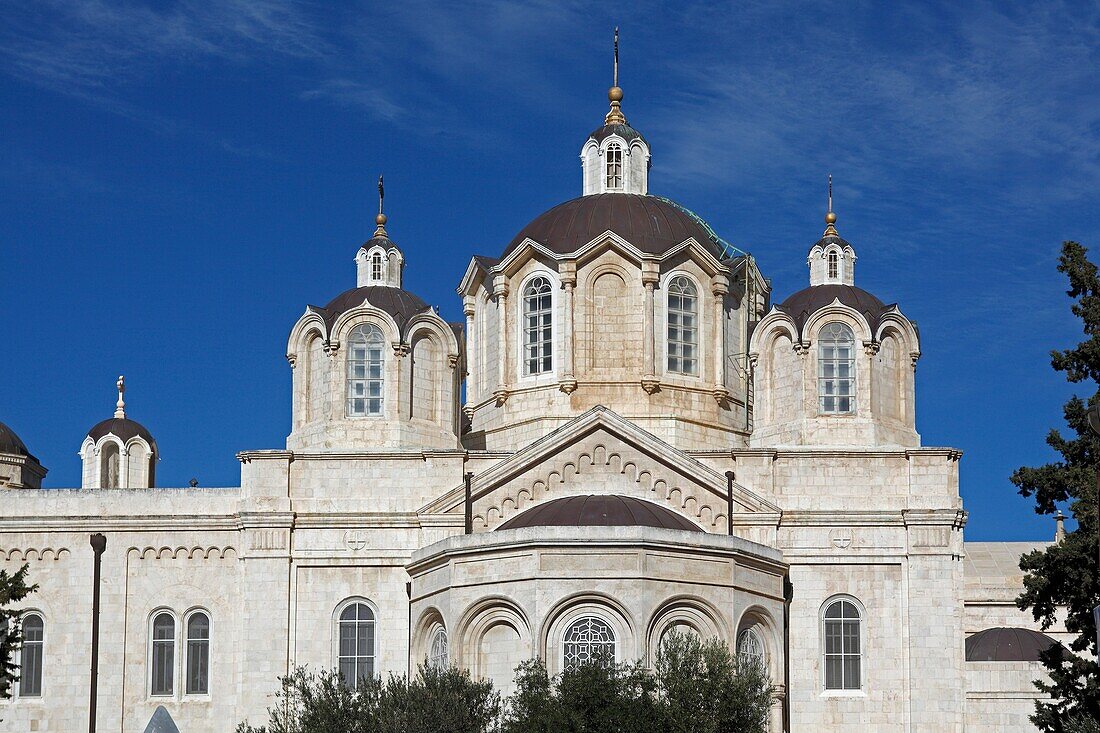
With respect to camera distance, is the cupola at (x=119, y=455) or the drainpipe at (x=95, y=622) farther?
the cupola at (x=119, y=455)

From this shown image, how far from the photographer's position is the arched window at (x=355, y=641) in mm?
50562

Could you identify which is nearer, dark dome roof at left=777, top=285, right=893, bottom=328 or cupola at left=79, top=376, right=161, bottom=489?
dark dome roof at left=777, top=285, right=893, bottom=328

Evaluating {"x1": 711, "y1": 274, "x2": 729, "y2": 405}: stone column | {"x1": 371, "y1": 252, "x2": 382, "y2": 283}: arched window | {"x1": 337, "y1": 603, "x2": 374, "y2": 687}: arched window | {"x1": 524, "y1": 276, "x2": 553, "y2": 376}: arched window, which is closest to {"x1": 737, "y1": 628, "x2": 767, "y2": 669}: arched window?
{"x1": 711, "y1": 274, "x2": 729, "y2": 405}: stone column

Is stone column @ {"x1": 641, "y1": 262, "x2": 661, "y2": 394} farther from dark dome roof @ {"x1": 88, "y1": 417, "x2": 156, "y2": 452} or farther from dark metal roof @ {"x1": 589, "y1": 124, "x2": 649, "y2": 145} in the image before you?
dark dome roof @ {"x1": 88, "y1": 417, "x2": 156, "y2": 452}

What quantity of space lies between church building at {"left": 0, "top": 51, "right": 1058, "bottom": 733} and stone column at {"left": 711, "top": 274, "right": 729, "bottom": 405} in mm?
85

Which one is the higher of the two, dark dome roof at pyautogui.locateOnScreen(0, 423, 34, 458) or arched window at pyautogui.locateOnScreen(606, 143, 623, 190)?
arched window at pyautogui.locateOnScreen(606, 143, 623, 190)

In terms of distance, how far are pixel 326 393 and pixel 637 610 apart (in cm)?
1229

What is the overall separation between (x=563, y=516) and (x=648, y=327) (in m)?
8.04

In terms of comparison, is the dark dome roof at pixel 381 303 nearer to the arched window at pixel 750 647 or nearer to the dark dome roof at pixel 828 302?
the dark dome roof at pixel 828 302

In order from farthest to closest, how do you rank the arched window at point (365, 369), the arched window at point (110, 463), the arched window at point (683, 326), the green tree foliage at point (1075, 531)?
1. the arched window at point (110, 463)
2. the arched window at point (683, 326)
3. the arched window at point (365, 369)
4. the green tree foliage at point (1075, 531)

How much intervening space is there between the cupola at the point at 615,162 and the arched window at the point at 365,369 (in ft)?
27.1

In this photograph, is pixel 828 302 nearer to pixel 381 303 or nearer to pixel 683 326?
pixel 683 326

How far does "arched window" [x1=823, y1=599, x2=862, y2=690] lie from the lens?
4988 cm

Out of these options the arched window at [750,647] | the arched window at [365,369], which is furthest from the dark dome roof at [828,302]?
the arched window at [365,369]
